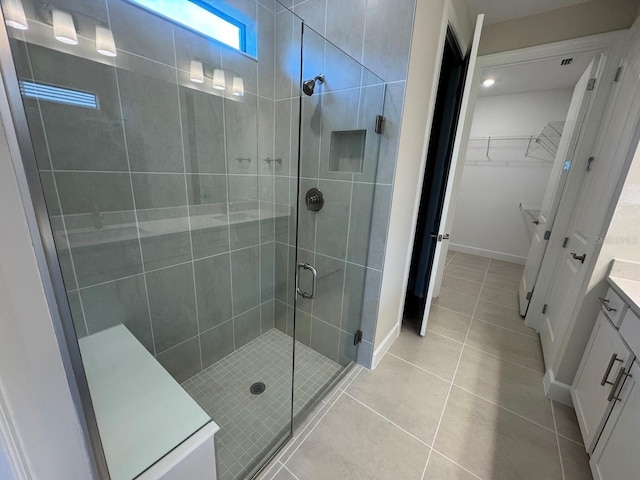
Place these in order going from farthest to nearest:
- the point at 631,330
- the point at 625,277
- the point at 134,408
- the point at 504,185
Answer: the point at 504,185
the point at 625,277
the point at 631,330
the point at 134,408

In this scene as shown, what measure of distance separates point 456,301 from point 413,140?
2074 millimetres

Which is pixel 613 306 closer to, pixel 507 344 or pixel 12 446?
pixel 507 344

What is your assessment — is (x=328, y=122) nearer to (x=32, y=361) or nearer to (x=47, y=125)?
(x=47, y=125)

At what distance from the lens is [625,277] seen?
136cm

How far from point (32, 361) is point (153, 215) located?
1.09 m

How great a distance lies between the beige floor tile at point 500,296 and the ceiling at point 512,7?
8.82 feet

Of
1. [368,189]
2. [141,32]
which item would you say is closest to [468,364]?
[368,189]

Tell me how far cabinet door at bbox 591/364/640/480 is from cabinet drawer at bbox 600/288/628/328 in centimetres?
27

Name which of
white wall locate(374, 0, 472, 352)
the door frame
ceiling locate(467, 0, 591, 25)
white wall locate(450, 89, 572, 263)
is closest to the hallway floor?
white wall locate(374, 0, 472, 352)

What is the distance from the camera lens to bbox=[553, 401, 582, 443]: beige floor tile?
1444mm

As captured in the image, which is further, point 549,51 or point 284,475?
point 549,51

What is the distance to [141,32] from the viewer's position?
1.25m

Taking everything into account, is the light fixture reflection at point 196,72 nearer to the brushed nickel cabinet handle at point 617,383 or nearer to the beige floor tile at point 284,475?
the beige floor tile at point 284,475

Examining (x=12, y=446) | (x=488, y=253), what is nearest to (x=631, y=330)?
(x=12, y=446)
